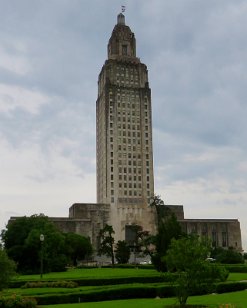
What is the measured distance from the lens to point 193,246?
26.8 m

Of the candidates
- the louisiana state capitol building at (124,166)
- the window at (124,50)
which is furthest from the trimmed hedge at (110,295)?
the window at (124,50)

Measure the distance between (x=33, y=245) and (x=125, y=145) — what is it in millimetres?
54753

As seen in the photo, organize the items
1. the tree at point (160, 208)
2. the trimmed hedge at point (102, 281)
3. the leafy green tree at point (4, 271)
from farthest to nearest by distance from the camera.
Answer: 1. the tree at point (160, 208)
2. the trimmed hedge at point (102, 281)
3. the leafy green tree at point (4, 271)

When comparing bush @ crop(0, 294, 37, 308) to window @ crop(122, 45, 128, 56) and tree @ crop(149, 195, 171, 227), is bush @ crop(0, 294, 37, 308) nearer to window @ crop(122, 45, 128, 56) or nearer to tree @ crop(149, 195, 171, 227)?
tree @ crop(149, 195, 171, 227)

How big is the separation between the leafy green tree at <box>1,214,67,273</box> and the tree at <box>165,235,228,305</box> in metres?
32.6

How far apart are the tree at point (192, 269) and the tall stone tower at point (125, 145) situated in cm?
7854

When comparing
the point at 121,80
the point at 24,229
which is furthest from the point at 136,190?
the point at 24,229

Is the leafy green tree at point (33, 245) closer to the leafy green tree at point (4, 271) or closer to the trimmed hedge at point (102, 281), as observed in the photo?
the trimmed hedge at point (102, 281)

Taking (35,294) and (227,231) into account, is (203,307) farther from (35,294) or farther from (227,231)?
(227,231)

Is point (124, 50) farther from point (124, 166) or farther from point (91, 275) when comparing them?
point (91, 275)

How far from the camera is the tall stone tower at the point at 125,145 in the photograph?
106m

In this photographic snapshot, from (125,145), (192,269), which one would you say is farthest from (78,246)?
(192,269)

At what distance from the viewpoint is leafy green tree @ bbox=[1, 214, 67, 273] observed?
5746 centimetres

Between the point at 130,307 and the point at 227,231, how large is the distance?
99.0m
